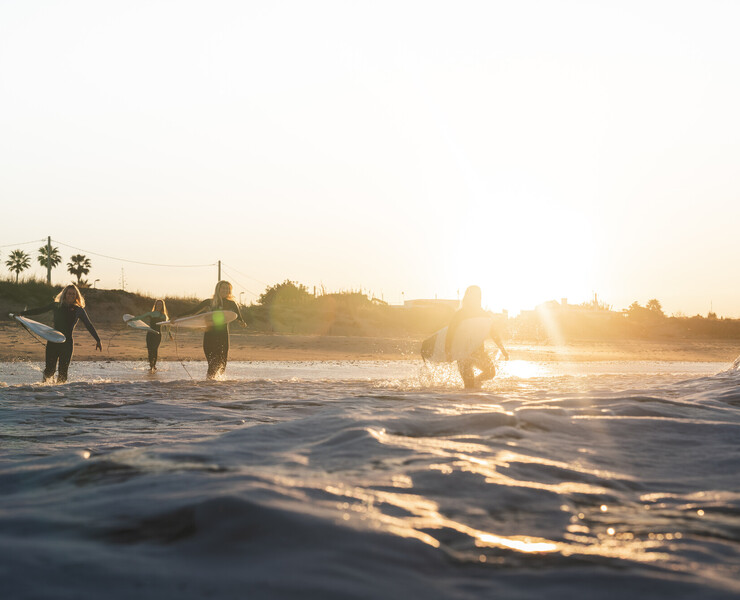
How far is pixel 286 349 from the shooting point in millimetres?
28859

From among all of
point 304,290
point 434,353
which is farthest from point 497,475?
point 304,290

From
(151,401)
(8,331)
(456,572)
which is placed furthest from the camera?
(8,331)

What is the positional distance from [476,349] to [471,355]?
14 centimetres

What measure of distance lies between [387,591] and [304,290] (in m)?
45.8

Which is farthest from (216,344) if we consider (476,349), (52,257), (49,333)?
(52,257)

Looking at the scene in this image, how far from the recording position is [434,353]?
13672mm

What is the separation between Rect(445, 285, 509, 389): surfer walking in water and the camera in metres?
12.8

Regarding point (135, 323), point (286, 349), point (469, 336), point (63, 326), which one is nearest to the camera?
point (469, 336)

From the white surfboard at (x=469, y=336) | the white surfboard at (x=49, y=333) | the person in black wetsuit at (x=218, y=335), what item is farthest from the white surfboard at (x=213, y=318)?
the white surfboard at (x=469, y=336)

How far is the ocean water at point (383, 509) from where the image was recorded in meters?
2.61

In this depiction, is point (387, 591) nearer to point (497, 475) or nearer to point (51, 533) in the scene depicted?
point (51, 533)

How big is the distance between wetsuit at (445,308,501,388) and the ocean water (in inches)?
224

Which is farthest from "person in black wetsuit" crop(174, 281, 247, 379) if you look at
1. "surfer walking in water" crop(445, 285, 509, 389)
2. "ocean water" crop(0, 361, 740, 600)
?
"ocean water" crop(0, 361, 740, 600)

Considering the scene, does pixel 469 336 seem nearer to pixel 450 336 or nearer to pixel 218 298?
pixel 450 336
